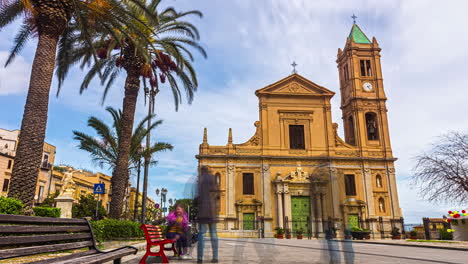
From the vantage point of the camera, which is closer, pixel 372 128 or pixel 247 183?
pixel 247 183

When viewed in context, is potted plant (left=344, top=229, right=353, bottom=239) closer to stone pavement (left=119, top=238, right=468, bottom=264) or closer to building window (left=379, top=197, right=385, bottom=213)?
stone pavement (left=119, top=238, right=468, bottom=264)

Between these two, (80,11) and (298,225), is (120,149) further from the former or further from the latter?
(298,225)

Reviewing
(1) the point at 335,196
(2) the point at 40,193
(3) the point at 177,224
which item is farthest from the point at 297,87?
(1) the point at 335,196

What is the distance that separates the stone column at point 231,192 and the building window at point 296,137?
582 cm

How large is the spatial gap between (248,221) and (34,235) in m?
24.0

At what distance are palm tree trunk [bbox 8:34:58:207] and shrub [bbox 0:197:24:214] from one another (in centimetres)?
72

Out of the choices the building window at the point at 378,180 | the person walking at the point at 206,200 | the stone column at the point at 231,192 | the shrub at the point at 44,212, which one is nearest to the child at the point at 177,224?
the person walking at the point at 206,200

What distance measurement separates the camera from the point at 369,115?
31.8m

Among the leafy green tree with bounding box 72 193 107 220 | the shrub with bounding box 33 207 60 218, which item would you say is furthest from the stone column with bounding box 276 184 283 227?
the shrub with bounding box 33 207 60 218

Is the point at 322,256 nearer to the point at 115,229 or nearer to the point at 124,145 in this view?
the point at 115,229

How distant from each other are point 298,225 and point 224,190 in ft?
21.3

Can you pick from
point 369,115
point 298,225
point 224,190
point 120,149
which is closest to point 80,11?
point 120,149

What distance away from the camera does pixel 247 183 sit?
2792cm

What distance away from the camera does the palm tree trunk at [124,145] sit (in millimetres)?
12336
